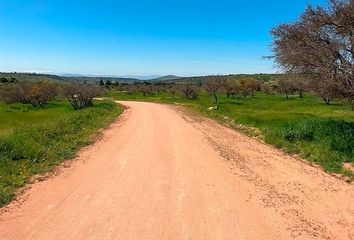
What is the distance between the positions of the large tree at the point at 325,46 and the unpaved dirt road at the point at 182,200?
5.83m

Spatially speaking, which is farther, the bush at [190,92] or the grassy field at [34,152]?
the bush at [190,92]

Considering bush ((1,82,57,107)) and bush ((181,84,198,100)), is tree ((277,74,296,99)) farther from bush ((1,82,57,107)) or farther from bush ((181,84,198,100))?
bush ((1,82,57,107))

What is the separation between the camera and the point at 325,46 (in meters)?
19.5

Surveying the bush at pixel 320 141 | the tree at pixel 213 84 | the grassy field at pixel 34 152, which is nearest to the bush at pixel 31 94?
the tree at pixel 213 84

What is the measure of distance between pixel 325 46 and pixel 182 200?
43.6 ft

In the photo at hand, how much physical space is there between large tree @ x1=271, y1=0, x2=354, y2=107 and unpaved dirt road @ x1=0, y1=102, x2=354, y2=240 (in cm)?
583

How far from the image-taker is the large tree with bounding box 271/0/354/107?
1912cm

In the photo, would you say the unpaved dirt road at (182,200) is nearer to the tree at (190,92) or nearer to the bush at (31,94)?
the bush at (31,94)

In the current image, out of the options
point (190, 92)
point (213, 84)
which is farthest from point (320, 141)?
point (190, 92)

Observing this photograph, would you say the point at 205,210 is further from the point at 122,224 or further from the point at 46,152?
the point at 46,152

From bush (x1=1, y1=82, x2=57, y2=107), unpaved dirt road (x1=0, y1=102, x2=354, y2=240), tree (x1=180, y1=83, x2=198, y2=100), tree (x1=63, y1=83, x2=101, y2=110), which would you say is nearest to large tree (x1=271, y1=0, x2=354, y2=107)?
unpaved dirt road (x1=0, y1=102, x2=354, y2=240)

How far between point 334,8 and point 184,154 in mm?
10895

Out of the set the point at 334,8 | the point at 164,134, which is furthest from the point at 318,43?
the point at 164,134

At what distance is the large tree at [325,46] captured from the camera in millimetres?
19125
